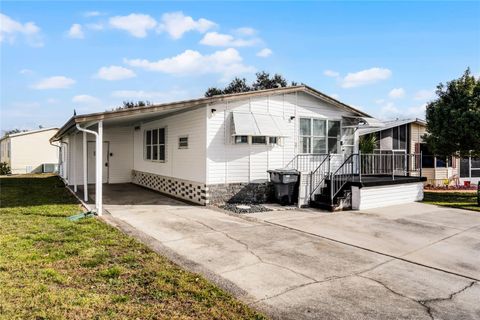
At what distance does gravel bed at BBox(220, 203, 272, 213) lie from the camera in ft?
31.7

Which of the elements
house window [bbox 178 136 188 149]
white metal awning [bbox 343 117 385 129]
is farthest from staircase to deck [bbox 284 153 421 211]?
house window [bbox 178 136 188 149]

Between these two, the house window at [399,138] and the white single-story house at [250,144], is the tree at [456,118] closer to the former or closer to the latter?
the white single-story house at [250,144]

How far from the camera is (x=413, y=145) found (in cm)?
1942

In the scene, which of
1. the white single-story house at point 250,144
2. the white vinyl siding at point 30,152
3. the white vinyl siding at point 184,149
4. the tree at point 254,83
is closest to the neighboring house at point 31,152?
the white vinyl siding at point 30,152

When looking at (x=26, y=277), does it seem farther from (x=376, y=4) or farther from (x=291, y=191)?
(x=376, y=4)

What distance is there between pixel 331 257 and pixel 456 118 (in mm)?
10865

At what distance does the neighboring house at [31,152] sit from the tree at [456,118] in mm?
29386

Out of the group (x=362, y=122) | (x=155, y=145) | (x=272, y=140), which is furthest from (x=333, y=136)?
(x=155, y=145)

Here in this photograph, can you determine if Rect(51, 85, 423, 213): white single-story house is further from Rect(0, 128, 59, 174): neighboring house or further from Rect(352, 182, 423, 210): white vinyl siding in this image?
Rect(0, 128, 59, 174): neighboring house

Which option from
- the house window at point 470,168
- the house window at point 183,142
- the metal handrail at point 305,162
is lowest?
the house window at point 470,168

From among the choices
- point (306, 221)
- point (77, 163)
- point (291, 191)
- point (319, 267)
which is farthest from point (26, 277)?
point (77, 163)

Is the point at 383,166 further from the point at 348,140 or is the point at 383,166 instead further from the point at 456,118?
the point at 456,118

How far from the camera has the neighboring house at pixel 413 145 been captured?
18.4m

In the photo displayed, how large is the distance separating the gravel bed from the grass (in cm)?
398
